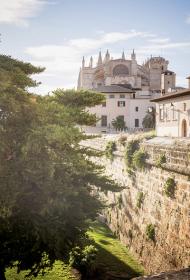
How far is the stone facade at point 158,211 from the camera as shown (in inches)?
517

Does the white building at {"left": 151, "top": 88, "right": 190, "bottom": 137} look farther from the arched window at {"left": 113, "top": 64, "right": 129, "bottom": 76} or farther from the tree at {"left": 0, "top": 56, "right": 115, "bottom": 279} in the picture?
the arched window at {"left": 113, "top": 64, "right": 129, "bottom": 76}

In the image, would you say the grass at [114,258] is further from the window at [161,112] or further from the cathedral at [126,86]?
the cathedral at [126,86]

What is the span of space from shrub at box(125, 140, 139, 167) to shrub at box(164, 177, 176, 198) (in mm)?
4516

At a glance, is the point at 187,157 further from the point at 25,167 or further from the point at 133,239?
the point at 133,239

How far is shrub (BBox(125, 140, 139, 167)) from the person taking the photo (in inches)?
742

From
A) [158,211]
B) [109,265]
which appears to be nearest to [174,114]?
[109,265]

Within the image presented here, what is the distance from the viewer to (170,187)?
46.9 ft

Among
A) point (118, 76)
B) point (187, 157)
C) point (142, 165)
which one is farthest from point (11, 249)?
point (118, 76)

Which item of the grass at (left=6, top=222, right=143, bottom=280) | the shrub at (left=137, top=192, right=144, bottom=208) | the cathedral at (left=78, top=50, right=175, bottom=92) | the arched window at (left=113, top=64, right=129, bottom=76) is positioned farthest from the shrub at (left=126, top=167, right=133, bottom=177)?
the arched window at (left=113, top=64, right=129, bottom=76)

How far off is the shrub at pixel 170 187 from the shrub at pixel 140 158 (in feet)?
10.3

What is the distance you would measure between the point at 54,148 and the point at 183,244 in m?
5.74

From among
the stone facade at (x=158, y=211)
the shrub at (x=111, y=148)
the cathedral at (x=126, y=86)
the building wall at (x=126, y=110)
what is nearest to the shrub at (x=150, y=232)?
the stone facade at (x=158, y=211)

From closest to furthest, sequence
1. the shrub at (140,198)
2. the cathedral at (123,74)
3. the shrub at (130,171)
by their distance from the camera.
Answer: the shrub at (140,198)
the shrub at (130,171)
the cathedral at (123,74)

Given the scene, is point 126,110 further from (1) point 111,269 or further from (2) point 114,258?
(1) point 111,269
